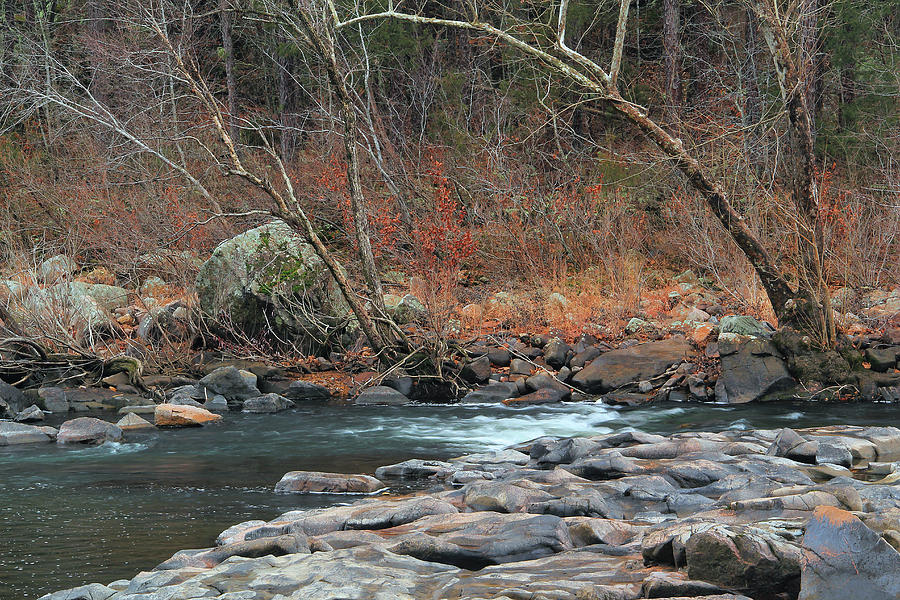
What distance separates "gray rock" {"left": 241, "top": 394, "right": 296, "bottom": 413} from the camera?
37.7ft

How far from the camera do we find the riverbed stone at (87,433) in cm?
952

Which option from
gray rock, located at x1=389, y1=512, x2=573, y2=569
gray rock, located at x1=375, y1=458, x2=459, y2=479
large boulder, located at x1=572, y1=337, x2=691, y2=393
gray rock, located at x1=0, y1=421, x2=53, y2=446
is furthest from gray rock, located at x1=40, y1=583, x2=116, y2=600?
large boulder, located at x1=572, y1=337, x2=691, y2=393

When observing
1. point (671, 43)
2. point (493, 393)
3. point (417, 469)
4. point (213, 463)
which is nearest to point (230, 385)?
point (493, 393)

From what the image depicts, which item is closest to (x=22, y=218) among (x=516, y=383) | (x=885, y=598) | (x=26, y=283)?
(x=26, y=283)

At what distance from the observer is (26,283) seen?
13398 millimetres

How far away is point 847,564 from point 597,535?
5.05 feet

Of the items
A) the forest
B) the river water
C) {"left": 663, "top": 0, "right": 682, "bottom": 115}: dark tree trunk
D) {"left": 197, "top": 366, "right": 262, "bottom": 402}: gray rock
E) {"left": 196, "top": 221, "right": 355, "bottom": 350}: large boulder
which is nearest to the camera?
the forest

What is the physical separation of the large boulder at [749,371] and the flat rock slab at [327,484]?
18.0ft

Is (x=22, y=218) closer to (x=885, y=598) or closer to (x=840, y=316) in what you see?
(x=840, y=316)

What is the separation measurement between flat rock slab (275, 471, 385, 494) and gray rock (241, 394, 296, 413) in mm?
4256

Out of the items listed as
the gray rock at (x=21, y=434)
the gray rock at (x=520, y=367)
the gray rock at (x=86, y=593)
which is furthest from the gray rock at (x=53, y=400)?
the gray rock at (x=86, y=593)

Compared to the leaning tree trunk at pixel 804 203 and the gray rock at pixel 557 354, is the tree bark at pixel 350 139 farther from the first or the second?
the leaning tree trunk at pixel 804 203

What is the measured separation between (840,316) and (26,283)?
12.0m

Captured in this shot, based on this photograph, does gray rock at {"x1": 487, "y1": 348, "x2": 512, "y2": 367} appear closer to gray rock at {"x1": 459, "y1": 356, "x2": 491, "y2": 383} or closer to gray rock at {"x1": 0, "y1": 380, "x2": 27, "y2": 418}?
gray rock at {"x1": 459, "y1": 356, "x2": 491, "y2": 383}
